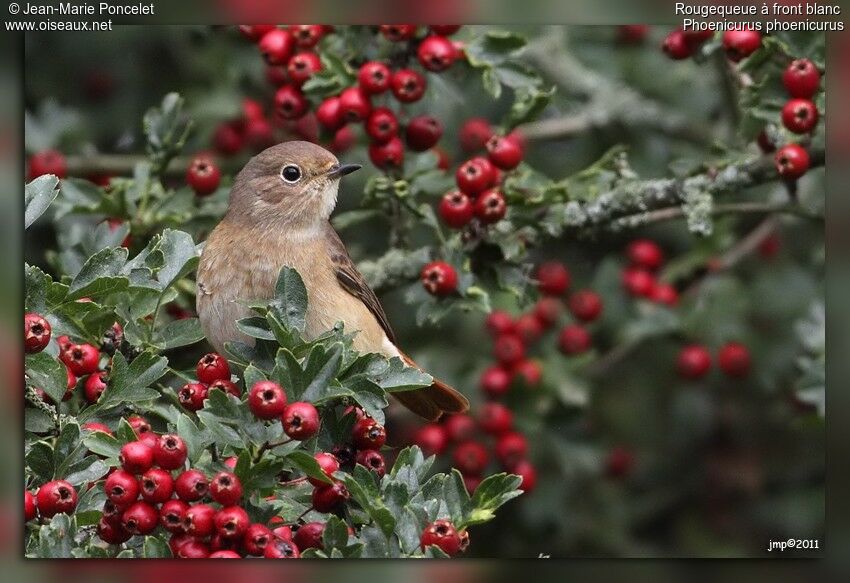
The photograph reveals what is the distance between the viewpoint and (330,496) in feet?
11.2

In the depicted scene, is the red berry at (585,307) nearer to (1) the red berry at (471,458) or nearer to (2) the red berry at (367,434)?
(1) the red berry at (471,458)

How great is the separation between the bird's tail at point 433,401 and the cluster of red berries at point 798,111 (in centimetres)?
134

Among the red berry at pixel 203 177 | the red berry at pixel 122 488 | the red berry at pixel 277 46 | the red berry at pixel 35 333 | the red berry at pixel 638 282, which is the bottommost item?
the red berry at pixel 638 282

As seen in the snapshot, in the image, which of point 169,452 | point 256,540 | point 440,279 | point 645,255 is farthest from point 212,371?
point 645,255

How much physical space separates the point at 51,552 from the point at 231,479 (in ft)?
1.69

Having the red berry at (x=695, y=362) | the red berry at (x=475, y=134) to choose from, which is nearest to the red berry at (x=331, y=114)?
the red berry at (x=475, y=134)

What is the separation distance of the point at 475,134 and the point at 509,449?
1287 mm

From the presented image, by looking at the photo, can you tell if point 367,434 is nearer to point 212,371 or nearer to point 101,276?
point 212,371

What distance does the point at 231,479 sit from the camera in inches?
127

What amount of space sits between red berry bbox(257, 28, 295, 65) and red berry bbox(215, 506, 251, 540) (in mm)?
2066

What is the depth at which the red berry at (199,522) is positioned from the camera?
10.6 ft

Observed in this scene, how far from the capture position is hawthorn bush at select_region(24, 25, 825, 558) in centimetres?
336

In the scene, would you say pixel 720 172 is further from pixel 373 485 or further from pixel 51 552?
pixel 51 552

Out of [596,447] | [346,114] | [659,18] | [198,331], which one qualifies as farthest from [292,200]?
[596,447]
